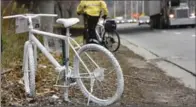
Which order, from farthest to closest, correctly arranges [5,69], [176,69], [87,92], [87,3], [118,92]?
[87,3]
[176,69]
[5,69]
[87,92]
[118,92]

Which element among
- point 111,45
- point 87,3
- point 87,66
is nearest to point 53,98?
point 87,66

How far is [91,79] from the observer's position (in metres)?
6.28

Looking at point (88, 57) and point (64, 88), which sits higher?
point (88, 57)

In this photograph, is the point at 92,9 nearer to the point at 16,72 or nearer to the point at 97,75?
the point at 16,72

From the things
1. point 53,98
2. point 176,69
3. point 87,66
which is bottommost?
point 176,69

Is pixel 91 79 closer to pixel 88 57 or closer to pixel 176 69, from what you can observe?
pixel 88 57

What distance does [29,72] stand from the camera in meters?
6.91

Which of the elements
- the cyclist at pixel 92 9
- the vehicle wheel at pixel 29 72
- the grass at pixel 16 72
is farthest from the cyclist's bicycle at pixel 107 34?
the vehicle wheel at pixel 29 72

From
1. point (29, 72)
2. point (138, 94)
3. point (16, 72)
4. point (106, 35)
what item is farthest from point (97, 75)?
point (106, 35)

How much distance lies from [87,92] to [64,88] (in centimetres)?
30

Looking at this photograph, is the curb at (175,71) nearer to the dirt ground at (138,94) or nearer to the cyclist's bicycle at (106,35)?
the dirt ground at (138,94)

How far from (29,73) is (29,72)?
0.02 metres

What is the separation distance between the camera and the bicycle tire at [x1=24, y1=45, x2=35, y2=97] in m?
6.70

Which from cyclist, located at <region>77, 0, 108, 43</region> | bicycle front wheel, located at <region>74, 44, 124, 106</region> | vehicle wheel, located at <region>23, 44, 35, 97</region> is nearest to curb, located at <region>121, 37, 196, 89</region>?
cyclist, located at <region>77, 0, 108, 43</region>
